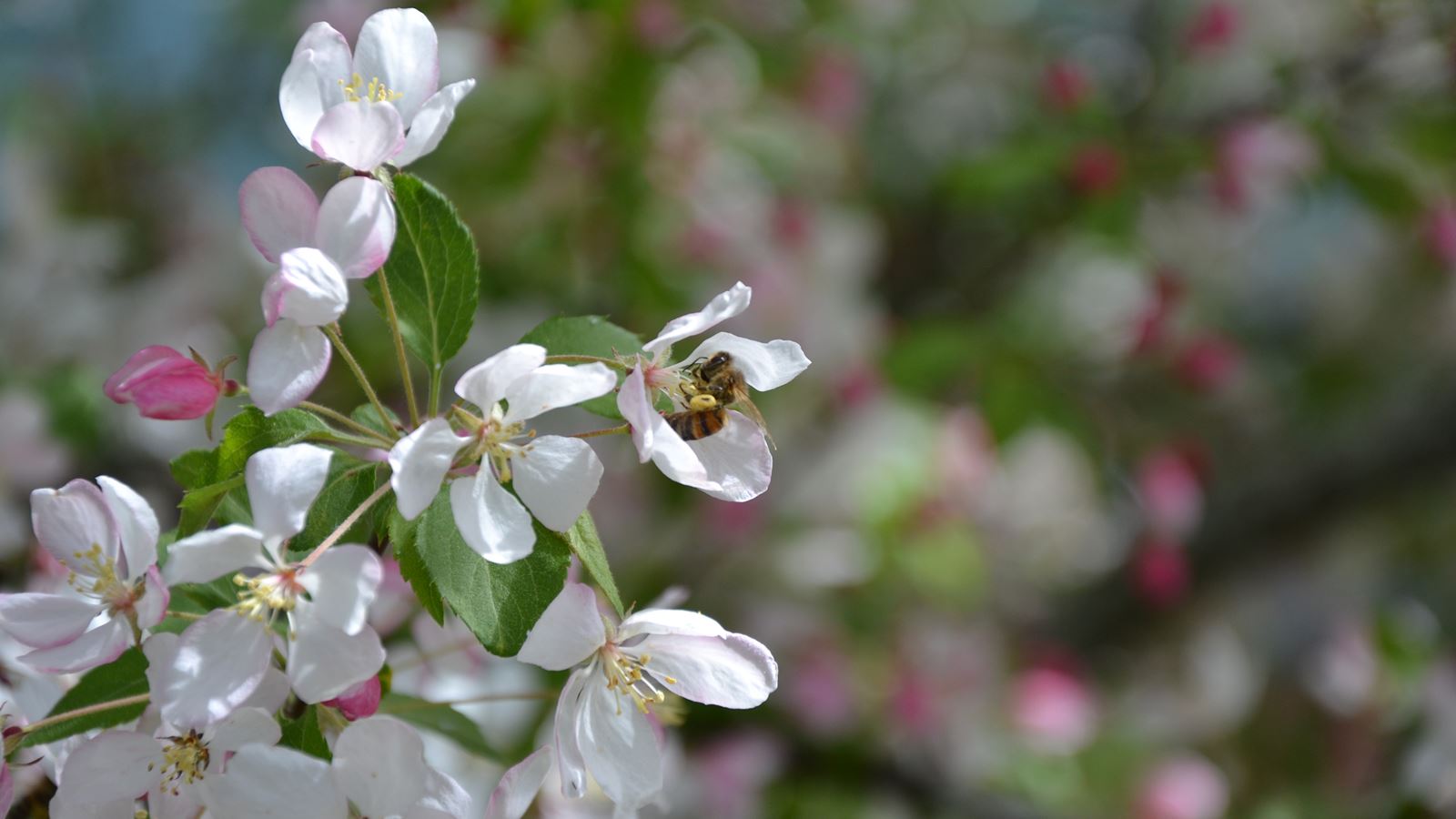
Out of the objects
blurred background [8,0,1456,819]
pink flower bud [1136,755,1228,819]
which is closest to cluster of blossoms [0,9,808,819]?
blurred background [8,0,1456,819]

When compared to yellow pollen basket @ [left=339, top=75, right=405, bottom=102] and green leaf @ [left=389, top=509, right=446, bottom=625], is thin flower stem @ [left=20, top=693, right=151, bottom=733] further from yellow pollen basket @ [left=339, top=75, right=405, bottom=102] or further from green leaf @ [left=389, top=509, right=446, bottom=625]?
yellow pollen basket @ [left=339, top=75, right=405, bottom=102]

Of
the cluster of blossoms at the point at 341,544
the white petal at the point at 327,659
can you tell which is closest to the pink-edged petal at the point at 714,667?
the cluster of blossoms at the point at 341,544

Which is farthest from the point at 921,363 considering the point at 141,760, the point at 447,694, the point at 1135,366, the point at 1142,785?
the point at 141,760

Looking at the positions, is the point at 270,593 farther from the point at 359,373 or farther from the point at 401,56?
the point at 401,56

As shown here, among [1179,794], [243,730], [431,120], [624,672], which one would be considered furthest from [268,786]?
[1179,794]

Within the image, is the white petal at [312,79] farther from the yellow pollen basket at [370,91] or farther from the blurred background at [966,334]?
the blurred background at [966,334]

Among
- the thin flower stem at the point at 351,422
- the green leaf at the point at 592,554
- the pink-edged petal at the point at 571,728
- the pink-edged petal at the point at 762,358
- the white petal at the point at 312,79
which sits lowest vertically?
the pink-edged petal at the point at 571,728
